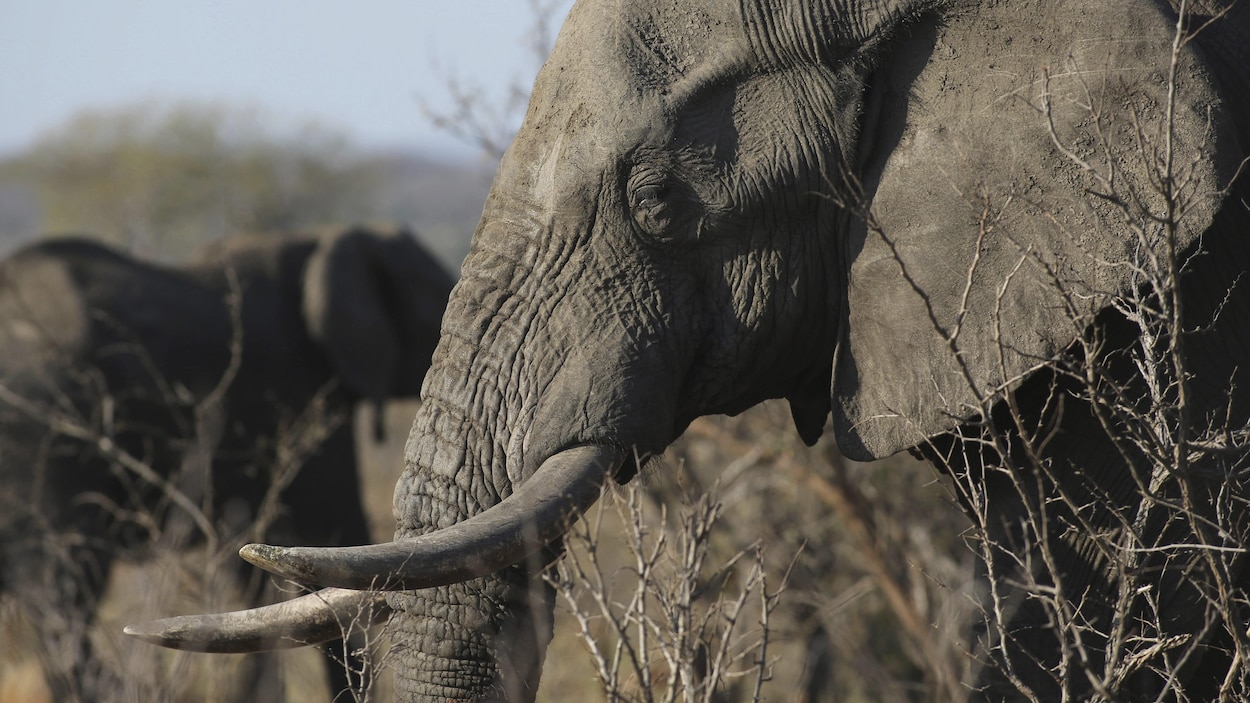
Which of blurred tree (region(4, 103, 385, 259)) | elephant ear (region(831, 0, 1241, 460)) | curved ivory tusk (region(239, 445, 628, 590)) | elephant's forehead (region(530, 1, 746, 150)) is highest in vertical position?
Result: blurred tree (region(4, 103, 385, 259))

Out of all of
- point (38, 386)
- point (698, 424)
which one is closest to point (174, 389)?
point (38, 386)

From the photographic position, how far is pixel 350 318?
241 inches

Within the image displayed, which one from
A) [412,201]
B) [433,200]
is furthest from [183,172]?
[433,200]

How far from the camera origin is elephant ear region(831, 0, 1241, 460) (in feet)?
7.36

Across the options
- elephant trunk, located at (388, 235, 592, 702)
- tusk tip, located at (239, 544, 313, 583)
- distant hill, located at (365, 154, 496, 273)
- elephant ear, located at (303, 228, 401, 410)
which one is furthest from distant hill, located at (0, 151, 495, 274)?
tusk tip, located at (239, 544, 313, 583)

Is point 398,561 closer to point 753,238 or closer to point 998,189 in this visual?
point 753,238

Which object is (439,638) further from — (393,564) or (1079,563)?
(1079,563)

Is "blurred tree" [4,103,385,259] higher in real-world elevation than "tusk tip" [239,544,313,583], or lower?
higher

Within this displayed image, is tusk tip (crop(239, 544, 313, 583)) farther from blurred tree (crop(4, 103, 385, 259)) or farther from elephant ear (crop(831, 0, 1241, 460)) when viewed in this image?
blurred tree (crop(4, 103, 385, 259))

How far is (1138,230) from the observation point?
195cm

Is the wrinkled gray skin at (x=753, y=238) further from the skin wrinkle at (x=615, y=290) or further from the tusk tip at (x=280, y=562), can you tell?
the tusk tip at (x=280, y=562)

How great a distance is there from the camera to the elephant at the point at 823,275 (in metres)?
2.31

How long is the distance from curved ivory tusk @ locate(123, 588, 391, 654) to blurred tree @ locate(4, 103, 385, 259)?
65.4 feet

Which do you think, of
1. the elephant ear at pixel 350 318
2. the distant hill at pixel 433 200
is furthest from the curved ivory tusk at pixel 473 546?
the elephant ear at pixel 350 318
